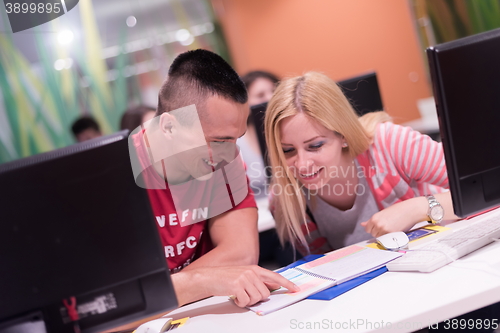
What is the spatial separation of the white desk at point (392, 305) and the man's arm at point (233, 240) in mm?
268

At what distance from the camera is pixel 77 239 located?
2.93 ft

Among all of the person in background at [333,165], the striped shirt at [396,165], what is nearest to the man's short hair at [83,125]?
the person in background at [333,165]

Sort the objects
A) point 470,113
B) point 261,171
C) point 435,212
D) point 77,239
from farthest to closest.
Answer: point 261,171 → point 435,212 → point 470,113 → point 77,239

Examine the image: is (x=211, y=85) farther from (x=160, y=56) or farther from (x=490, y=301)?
(x=160, y=56)

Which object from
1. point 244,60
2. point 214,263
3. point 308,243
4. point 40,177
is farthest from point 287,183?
point 244,60

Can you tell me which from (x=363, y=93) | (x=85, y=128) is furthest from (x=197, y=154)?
(x=85, y=128)

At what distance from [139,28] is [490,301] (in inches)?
178

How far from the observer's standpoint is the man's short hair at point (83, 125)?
4.55m

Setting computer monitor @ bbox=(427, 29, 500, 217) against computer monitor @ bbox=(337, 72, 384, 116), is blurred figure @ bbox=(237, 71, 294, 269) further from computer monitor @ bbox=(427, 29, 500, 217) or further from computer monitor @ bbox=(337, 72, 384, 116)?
computer monitor @ bbox=(427, 29, 500, 217)

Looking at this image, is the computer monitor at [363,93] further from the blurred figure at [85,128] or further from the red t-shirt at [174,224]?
the blurred figure at [85,128]

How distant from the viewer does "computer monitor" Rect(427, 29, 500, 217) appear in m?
1.04

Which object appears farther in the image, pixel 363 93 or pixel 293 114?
pixel 363 93

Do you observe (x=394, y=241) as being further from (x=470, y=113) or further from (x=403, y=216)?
(x=470, y=113)

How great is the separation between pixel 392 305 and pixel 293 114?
83cm
